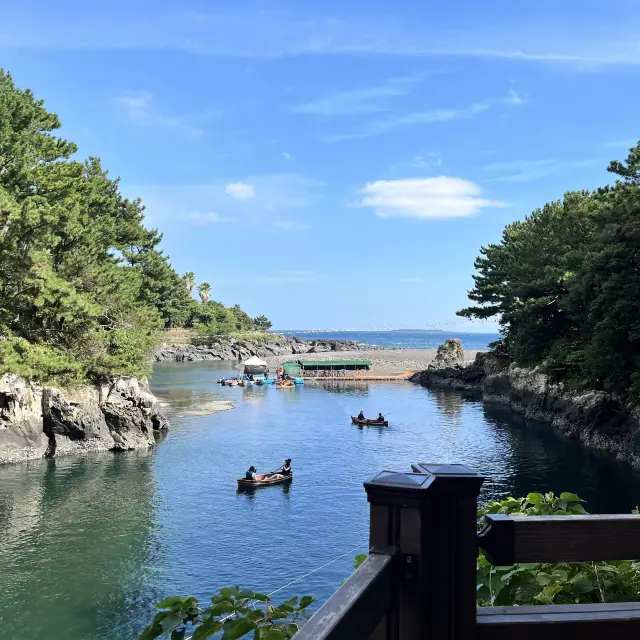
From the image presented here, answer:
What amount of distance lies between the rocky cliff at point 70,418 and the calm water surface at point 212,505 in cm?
129

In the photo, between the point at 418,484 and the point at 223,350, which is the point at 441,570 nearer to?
the point at 418,484

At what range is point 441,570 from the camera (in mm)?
2500

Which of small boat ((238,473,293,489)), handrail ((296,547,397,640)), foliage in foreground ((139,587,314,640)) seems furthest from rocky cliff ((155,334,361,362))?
handrail ((296,547,397,640))

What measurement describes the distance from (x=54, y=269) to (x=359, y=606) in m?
34.2

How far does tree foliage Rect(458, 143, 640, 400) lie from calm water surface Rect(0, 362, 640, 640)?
5.32 m

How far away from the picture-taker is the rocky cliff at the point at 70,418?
28.9 meters

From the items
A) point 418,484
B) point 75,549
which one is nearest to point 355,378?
point 75,549

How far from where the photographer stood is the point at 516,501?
190 inches

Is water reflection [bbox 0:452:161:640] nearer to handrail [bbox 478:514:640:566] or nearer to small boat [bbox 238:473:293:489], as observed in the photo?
small boat [bbox 238:473:293:489]

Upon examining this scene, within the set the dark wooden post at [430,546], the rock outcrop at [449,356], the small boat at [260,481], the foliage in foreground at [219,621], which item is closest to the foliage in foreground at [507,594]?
the foliage in foreground at [219,621]

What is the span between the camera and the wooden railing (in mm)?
2402

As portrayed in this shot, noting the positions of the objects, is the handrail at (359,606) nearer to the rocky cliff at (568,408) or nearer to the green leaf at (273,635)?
the green leaf at (273,635)

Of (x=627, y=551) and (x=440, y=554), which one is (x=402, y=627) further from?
(x=627, y=551)

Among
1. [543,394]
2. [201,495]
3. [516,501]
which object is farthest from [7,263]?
[543,394]
